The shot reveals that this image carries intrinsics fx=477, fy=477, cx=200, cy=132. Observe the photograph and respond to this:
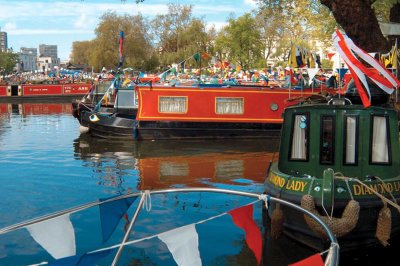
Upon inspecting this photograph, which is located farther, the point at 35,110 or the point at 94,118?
the point at 35,110

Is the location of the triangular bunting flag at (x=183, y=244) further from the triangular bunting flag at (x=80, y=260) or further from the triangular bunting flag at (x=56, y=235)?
the triangular bunting flag at (x=56, y=235)

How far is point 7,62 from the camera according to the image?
105 metres

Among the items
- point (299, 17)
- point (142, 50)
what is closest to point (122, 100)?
point (299, 17)

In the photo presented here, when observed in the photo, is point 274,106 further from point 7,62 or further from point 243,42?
point 7,62

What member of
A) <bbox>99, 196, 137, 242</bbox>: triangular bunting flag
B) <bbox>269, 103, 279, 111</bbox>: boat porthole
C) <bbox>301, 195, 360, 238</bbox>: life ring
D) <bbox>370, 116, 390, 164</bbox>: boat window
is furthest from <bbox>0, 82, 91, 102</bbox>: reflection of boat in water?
<bbox>99, 196, 137, 242</bbox>: triangular bunting flag

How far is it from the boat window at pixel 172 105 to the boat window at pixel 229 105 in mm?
1299

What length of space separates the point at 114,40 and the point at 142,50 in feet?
14.7

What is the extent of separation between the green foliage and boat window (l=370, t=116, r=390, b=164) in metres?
92.6

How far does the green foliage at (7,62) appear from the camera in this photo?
94.6 metres

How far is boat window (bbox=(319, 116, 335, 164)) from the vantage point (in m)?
7.30

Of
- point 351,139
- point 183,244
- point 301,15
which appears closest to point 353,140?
point 351,139

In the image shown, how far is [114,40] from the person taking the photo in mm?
64812

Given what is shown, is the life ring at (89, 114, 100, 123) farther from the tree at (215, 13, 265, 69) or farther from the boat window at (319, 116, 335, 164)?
the tree at (215, 13, 265, 69)

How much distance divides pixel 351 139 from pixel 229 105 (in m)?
11.6
